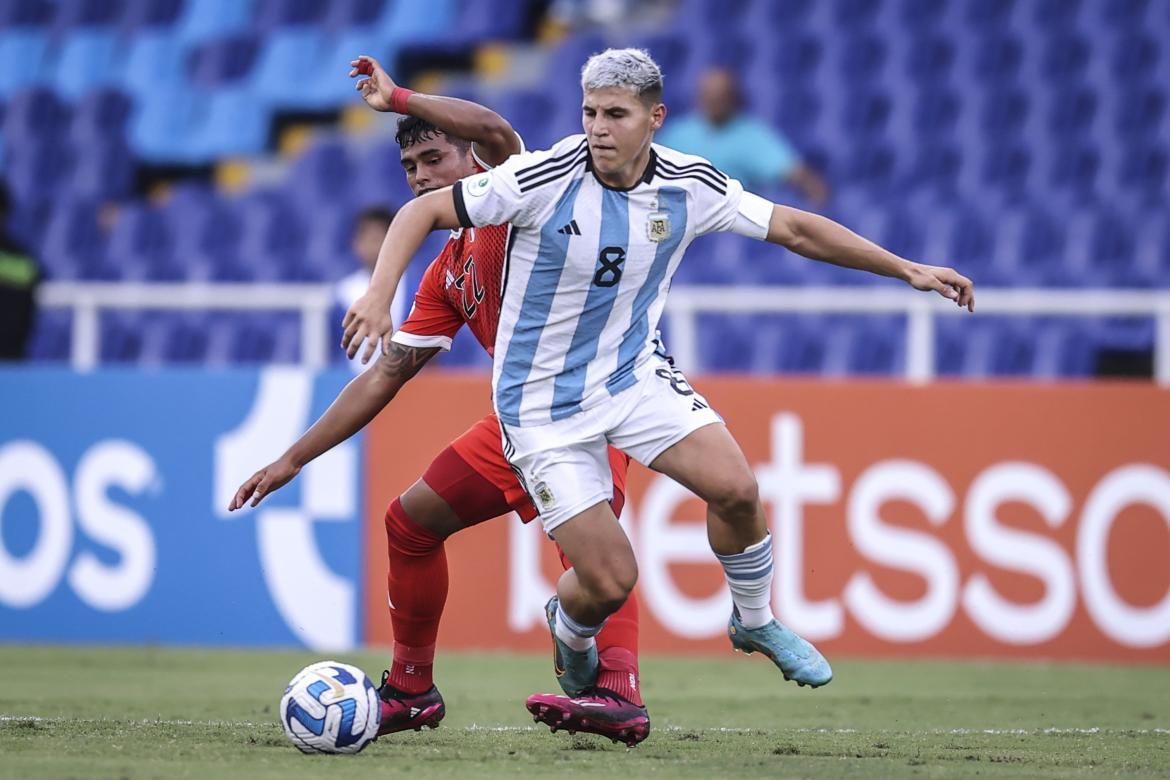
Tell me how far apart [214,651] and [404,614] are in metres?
3.46

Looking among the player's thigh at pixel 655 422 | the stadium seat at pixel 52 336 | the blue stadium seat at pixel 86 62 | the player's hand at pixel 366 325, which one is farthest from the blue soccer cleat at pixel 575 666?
the blue stadium seat at pixel 86 62

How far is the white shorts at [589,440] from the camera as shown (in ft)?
18.3

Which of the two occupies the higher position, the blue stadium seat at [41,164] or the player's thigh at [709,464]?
the blue stadium seat at [41,164]

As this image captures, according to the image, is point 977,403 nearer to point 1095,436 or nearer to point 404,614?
point 1095,436

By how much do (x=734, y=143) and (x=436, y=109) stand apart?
6175mm

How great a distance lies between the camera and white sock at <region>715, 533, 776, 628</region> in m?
5.77

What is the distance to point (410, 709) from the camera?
6.05 m

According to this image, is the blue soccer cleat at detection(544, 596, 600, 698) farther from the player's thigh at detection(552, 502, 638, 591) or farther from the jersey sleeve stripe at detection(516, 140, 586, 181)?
the jersey sleeve stripe at detection(516, 140, 586, 181)

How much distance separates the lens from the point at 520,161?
5359 millimetres

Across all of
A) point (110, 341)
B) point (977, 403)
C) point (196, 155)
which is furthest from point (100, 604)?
point (196, 155)

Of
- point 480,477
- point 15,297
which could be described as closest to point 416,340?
point 480,477

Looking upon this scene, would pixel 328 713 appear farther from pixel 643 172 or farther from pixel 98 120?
pixel 98 120

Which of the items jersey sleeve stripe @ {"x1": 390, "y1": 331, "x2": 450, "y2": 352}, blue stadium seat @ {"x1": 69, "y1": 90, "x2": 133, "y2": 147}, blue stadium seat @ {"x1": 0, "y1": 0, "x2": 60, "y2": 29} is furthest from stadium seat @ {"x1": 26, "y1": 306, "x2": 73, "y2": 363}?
jersey sleeve stripe @ {"x1": 390, "y1": 331, "x2": 450, "y2": 352}

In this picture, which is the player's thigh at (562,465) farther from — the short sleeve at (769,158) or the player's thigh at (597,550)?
the short sleeve at (769,158)
